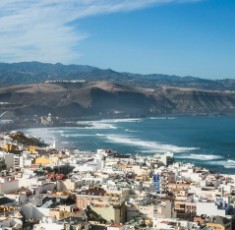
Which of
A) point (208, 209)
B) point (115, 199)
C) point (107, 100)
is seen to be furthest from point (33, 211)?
point (107, 100)

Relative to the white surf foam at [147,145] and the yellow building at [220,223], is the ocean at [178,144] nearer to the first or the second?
the white surf foam at [147,145]

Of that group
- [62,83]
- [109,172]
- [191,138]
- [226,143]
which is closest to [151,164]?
[109,172]

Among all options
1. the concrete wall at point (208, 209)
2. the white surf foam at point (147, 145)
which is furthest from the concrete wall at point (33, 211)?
the white surf foam at point (147, 145)

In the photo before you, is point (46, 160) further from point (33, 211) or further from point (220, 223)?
point (220, 223)

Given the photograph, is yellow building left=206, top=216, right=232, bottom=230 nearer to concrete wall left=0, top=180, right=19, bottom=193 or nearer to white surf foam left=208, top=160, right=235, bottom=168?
concrete wall left=0, top=180, right=19, bottom=193

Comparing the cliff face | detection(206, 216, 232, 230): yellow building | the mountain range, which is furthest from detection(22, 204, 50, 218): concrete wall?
the cliff face

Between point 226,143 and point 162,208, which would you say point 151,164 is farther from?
point 226,143
